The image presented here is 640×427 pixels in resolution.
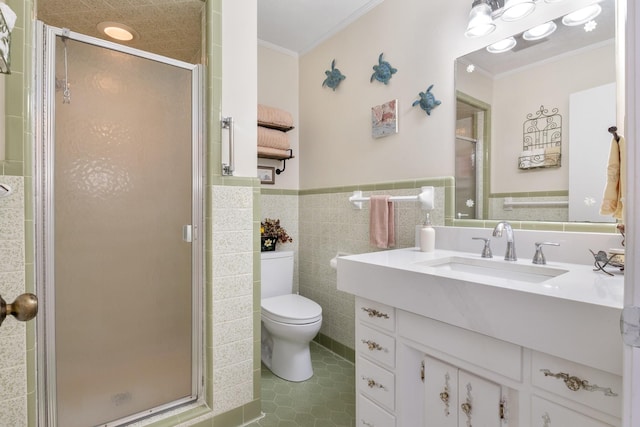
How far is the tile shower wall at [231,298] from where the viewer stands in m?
1.53

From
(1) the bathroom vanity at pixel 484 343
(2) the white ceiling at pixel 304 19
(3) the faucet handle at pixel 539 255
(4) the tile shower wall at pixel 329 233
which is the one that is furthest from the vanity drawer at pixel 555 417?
(2) the white ceiling at pixel 304 19

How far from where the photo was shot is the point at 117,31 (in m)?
1.78

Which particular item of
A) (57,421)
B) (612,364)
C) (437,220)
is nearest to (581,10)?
(437,220)

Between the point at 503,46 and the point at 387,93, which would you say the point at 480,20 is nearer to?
the point at 503,46

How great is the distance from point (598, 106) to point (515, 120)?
293mm

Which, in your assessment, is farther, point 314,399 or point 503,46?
point 314,399

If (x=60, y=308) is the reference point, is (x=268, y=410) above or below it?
below

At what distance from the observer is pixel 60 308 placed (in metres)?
1.29

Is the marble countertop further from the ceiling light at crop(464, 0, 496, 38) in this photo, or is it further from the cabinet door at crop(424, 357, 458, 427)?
the ceiling light at crop(464, 0, 496, 38)

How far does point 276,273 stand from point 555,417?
1.78 metres

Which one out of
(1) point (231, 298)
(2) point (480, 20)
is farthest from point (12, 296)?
(2) point (480, 20)

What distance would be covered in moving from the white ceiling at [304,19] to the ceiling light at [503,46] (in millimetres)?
892

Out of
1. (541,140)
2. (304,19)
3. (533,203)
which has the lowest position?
(533,203)

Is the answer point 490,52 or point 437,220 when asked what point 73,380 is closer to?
point 437,220
